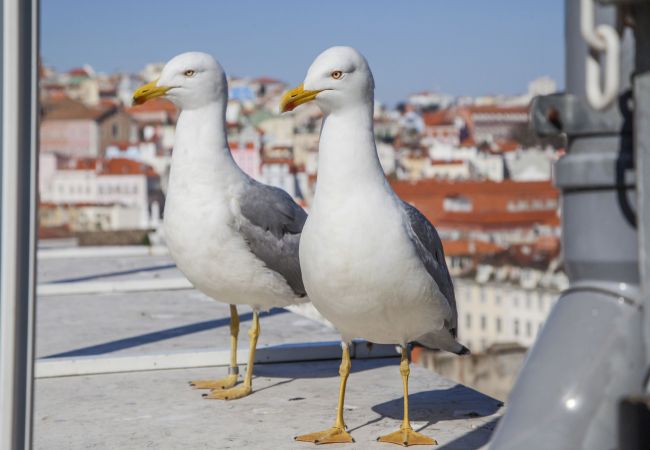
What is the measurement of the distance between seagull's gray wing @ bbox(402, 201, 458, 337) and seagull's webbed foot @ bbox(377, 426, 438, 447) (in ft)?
1.12

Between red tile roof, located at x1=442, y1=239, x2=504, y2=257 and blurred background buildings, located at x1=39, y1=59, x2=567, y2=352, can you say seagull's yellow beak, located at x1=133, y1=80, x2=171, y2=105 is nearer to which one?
blurred background buildings, located at x1=39, y1=59, x2=567, y2=352

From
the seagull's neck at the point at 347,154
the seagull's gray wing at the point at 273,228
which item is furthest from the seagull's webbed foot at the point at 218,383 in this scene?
the seagull's neck at the point at 347,154

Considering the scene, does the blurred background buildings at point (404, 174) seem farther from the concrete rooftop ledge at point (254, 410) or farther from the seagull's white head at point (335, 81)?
the seagull's white head at point (335, 81)

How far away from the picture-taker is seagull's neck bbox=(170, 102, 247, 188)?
322cm

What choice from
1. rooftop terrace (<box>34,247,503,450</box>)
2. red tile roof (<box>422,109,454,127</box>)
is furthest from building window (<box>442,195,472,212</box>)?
rooftop terrace (<box>34,247,503,450</box>)

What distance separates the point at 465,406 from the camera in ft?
9.89

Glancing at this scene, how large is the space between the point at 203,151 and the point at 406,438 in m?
1.06

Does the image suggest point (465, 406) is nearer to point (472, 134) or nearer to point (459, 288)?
point (459, 288)

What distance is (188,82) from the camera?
328cm

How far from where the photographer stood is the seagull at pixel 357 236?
2.50 metres

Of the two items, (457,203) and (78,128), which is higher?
(78,128)

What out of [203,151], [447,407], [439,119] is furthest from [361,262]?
[439,119]

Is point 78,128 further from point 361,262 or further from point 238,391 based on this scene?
point 361,262

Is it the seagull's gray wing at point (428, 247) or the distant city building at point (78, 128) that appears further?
the distant city building at point (78, 128)
